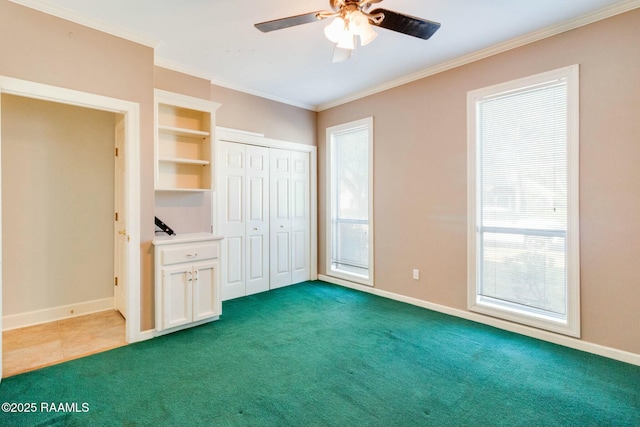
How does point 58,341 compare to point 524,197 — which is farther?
point 524,197

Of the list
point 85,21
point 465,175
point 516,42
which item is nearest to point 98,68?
point 85,21

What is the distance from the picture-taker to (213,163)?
355 centimetres

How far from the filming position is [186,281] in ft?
10.3

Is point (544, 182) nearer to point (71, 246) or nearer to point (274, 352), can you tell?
point (274, 352)

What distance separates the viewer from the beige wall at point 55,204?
3.23 meters

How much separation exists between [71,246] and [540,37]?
5.22 meters

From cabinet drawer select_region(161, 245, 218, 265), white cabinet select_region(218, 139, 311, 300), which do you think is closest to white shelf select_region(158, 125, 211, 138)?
white cabinet select_region(218, 139, 311, 300)

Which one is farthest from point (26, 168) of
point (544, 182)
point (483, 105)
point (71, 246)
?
point (544, 182)

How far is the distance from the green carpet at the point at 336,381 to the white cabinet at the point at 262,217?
1149 millimetres

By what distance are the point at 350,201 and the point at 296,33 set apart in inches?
97.6

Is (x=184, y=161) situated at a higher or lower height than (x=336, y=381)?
higher

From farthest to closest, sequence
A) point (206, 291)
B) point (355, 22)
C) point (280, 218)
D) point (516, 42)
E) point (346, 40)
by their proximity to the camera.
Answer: point (280, 218) → point (206, 291) → point (516, 42) → point (346, 40) → point (355, 22)

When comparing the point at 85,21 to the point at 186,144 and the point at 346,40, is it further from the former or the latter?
the point at 346,40

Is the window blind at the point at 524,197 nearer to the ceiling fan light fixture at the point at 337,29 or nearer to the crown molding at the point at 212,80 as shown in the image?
the ceiling fan light fixture at the point at 337,29
